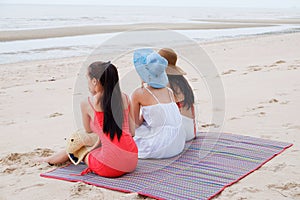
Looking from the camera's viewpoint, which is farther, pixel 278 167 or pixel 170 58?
pixel 170 58

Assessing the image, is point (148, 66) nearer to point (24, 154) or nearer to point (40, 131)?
point (24, 154)

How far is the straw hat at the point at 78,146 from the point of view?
3.69 meters

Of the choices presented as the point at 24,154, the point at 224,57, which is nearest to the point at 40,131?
the point at 24,154

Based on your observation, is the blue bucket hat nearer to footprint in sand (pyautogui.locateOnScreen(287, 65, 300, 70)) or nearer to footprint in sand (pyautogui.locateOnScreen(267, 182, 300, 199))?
footprint in sand (pyautogui.locateOnScreen(267, 182, 300, 199))

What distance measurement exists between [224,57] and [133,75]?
796cm

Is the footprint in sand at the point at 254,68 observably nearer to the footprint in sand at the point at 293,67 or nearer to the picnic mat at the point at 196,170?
the footprint in sand at the point at 293,67

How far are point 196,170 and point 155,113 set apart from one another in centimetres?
61

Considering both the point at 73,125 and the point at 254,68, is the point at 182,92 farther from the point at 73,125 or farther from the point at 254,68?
the point at 254,68

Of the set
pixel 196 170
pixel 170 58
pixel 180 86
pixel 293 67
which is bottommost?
pixel 293 67

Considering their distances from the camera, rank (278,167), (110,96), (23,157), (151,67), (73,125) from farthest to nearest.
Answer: (73,125) → (23,157) → (151,67) → (278,167) → (110,96)

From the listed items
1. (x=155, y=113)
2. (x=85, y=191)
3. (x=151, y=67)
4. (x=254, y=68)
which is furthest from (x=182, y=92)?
(x=254, y=68)

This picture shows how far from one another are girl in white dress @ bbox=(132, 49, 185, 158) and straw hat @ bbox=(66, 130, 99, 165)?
1.48 feet

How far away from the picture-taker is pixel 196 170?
3637mm

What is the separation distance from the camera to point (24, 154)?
4.14 meters
